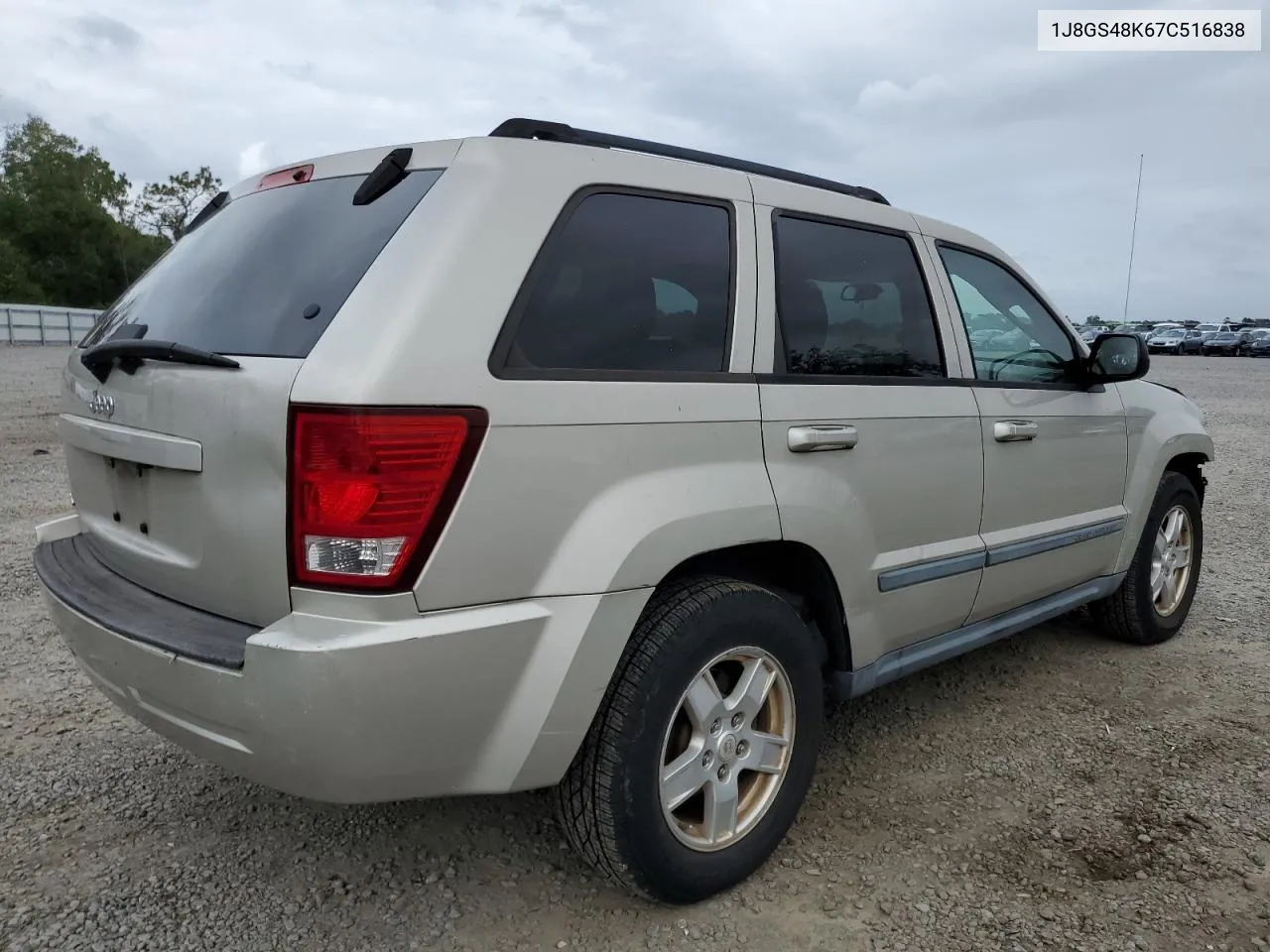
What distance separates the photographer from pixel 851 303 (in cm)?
287

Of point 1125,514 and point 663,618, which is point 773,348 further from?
point 1125,514

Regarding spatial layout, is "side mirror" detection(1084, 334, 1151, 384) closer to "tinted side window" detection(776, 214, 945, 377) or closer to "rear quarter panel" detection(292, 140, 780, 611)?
"tinted side window" detection(776, 214, 945, 377)

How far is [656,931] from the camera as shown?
2330 mm

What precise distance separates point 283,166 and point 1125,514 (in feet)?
11.4

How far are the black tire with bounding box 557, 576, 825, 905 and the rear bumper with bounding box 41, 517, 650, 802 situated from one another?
9cm

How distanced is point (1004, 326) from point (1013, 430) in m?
0.47

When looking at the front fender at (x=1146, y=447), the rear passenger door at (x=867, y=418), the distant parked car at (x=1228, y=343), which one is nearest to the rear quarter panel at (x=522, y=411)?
the rear passenger door at (x=867, y=418)

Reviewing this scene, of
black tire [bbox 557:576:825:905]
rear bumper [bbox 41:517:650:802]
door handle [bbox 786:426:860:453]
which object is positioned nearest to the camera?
rear bumper [bbox 41:517:650:802]

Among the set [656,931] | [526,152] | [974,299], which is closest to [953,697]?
[974,299]

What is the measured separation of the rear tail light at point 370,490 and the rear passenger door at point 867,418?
0.94 m

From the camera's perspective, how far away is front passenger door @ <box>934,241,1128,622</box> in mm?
3254

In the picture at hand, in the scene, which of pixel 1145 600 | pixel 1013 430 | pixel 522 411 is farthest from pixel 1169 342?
pixel 522 411

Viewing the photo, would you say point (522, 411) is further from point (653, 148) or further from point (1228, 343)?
point (1228, 343)

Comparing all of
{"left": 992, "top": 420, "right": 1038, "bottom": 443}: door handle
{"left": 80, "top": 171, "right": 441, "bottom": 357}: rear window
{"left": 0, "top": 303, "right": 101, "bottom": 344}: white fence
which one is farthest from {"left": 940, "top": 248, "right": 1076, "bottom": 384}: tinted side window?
{"left": 0, "top": 303, "right": 101, "bottom": 344}: white fence
